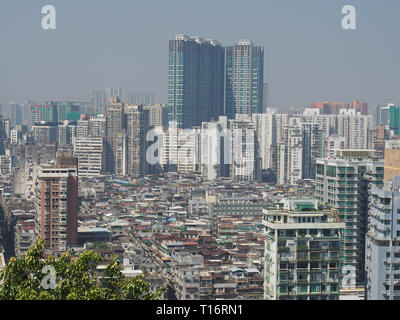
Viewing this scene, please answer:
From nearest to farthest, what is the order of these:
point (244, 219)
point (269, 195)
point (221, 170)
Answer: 1. point (244, 219)
2. point (269, 195)
3. point (221, 170)

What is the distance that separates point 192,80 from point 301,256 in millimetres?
19260

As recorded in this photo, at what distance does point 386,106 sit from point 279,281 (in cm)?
1522

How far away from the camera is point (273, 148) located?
2075 cm

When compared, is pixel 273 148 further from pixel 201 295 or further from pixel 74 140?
pixel 201 295

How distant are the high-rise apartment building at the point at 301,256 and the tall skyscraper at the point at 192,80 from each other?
18.2 metres

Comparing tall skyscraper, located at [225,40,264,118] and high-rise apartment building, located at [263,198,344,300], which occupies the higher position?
tall skyscraper, located at [225,40,264,118]

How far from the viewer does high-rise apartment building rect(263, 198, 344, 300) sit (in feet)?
14.6

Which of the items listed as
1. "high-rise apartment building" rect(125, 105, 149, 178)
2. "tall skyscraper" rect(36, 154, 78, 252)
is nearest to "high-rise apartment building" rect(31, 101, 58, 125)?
"high-rise apartment building" rect(125, 105, 149, 178)

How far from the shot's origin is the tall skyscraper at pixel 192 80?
75.7 feet

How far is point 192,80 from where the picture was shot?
76.8 feet

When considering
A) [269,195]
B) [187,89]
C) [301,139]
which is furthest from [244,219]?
[187,89]

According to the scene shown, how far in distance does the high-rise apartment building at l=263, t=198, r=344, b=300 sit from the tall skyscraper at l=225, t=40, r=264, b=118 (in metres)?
19.0

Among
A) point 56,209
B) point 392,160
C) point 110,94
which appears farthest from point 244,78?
point 56,209

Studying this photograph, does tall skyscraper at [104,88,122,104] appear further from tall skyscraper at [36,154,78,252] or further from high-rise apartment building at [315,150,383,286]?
high-rise apartment building at [315,150,383,286]
